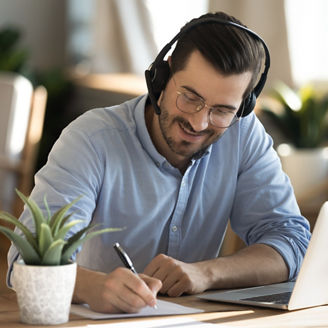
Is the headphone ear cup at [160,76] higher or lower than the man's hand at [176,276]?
higher

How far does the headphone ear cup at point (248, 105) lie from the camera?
198cm

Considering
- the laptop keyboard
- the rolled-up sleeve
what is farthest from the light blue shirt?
the laptop keyboard

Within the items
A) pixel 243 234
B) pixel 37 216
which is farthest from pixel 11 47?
pixel 37 216

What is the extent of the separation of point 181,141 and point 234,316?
1.68ft

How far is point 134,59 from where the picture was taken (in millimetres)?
5996

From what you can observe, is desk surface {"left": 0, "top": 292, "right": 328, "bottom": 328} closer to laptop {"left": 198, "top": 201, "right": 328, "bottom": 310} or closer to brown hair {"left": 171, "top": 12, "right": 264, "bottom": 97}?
laptop {"left": 198, "top": 201, "right": 328, "bottom": 310}

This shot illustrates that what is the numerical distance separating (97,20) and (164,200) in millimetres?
4346

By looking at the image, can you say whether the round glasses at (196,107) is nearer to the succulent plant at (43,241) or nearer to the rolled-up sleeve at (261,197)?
the rolled-up sleeve at (261,197)

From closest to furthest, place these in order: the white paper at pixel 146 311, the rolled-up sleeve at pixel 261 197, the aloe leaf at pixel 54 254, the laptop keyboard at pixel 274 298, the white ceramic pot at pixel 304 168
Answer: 1. the aloe leaf at pixel 54 254
2. the white paper at pixel 146 311
3. the laptop keyboard at pixel 274 298
4. the rolled-up sleeve at pixel 261 197
5. the white ceramic pot at pixel 304 168

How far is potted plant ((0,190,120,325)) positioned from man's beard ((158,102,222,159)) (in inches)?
21.6

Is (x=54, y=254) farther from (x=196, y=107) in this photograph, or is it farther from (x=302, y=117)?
(x=302, y=117)

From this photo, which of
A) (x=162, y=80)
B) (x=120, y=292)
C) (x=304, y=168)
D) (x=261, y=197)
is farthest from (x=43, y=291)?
(x=304, y=168)

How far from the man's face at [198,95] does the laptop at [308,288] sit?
38cm

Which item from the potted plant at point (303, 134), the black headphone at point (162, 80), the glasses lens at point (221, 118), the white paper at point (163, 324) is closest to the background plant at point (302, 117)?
the potted plant at point (303, 134)
